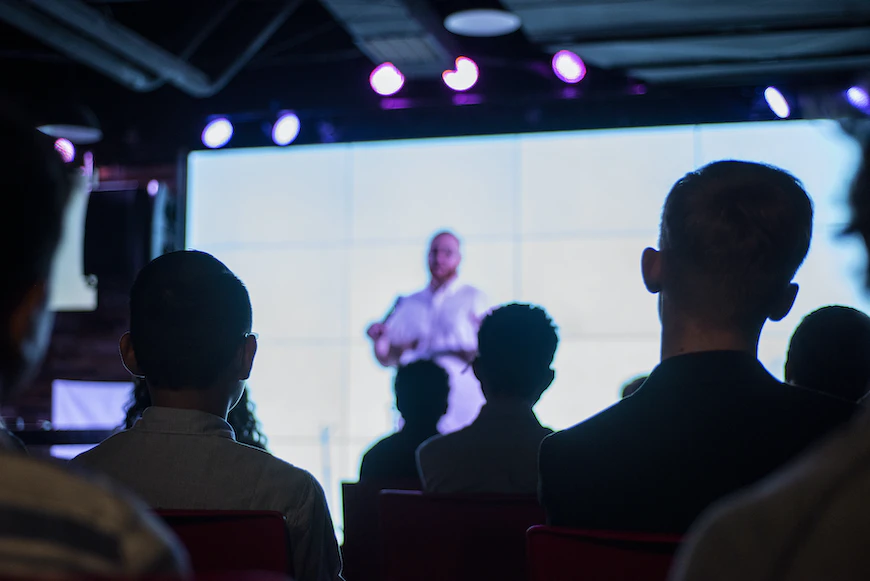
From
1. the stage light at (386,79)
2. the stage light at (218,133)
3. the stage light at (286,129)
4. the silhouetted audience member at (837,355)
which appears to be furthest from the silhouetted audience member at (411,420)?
the stage light at (218,133)

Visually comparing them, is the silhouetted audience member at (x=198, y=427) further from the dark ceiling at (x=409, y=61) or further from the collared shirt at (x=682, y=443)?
the dark ceiling at (x=409, y=61)

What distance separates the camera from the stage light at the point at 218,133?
6145mm

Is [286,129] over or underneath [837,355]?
over

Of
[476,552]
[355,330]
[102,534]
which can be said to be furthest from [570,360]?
[102,534]

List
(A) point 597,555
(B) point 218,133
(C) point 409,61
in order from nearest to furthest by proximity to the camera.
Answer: (A) point 597,555
(C) point 409,61
(B) point 218,133

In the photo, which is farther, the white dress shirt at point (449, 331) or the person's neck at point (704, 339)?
the white dress shirt at point (449, 331)

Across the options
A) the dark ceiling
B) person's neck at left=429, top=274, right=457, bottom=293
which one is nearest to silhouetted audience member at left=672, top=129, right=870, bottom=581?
the dark ceiling

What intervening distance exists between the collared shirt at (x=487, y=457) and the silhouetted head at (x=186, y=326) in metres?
0.84

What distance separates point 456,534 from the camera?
1.73 m

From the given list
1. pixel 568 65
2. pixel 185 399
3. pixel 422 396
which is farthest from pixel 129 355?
pixel 568 65

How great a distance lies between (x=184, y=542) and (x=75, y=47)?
4131 millimetres

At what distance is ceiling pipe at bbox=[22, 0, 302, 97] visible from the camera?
440 cm

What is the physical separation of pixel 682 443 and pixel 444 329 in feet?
14.1

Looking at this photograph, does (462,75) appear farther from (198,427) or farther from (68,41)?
(198,427)
